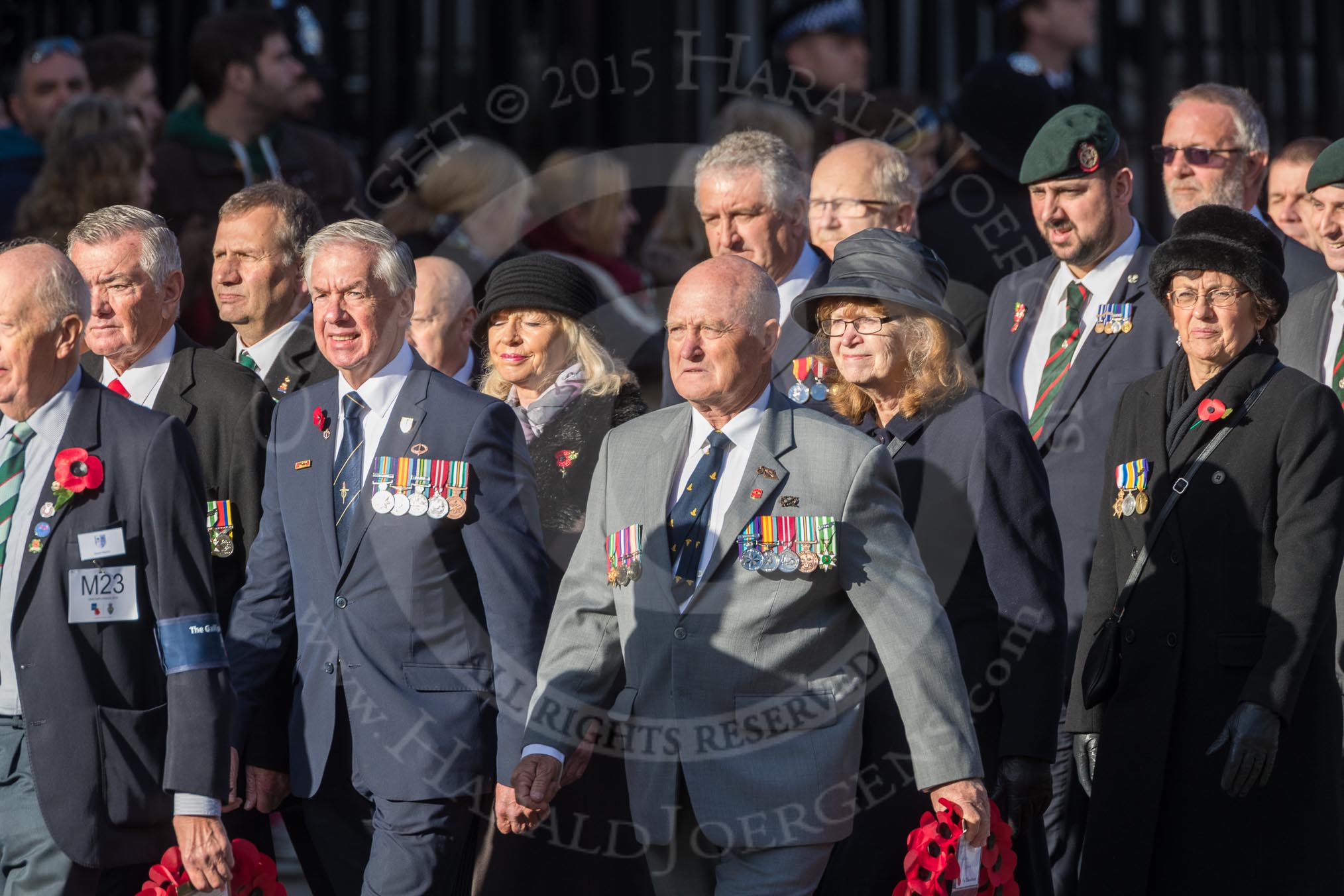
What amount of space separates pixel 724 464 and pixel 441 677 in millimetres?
879

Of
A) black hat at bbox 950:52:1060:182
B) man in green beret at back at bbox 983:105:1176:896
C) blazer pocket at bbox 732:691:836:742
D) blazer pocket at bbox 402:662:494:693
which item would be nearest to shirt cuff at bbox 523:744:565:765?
blazer pocket at bbox 402:662:494:693

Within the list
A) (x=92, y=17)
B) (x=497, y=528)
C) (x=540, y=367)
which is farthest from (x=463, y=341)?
(x=92, y=17)

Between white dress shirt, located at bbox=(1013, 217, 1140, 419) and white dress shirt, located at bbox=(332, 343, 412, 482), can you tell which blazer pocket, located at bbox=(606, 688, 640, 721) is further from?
white dress shirt, located at bbox=(1013, 217, 1140, 419)

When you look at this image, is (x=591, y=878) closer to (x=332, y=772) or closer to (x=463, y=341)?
(x=332, y=772)

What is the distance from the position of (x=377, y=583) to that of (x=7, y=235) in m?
3.35

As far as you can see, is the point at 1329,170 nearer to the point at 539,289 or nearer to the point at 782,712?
the point at 539,289

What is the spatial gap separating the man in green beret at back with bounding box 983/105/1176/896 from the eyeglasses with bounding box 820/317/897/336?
1.06 m

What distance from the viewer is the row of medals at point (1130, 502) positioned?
4.92 meters

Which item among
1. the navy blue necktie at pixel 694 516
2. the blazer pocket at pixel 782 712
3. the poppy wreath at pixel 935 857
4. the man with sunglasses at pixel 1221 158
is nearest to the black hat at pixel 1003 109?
the man with sunglasses at pixel 1221 158

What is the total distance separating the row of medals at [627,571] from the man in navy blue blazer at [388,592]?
0.37m

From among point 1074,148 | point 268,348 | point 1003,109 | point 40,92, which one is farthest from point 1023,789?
point 40,92

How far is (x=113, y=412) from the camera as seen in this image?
431 cm

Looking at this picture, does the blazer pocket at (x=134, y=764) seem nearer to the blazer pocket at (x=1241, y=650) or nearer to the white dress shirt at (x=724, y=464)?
the white dress shirt at (x=724, y=464)

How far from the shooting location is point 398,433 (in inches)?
189
